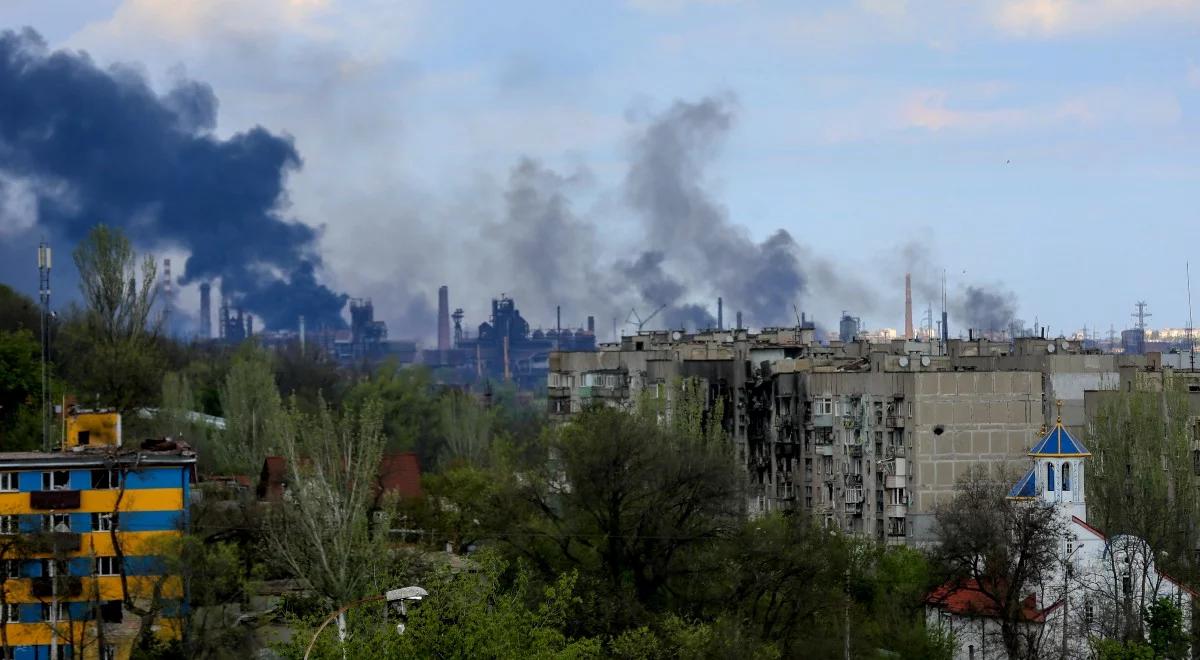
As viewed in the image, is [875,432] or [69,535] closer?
[69,535]

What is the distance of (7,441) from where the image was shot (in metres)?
71.0

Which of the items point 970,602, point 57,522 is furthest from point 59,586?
point 970,602

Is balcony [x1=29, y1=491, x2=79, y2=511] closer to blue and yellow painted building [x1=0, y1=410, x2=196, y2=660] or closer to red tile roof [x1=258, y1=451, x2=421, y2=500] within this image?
blue and yellow painted building [x1=0, y1=410, x2=196, y2=660]

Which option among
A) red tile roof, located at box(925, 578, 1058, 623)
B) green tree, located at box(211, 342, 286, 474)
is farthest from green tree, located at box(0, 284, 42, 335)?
red tile roof, located at box(925, 578, 1058, 623)

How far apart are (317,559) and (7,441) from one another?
77.3 ft

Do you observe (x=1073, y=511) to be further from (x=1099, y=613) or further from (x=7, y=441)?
(x=7, y=441)

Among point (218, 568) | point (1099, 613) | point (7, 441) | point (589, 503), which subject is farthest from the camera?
point (7, 441)

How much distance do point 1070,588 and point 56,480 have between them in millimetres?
26276

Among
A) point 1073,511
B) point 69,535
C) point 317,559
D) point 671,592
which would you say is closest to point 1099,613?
point 1073,511

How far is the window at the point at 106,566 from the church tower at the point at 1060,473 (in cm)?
2403

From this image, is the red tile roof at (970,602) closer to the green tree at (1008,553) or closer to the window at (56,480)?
the green tree at (1008,553)

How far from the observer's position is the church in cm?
5466

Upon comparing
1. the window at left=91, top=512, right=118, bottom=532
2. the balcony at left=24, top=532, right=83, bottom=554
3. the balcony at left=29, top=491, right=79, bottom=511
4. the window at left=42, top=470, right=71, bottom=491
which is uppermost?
the window at left=42, top=470, right=71, bottom=491

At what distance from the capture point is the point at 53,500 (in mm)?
51250
